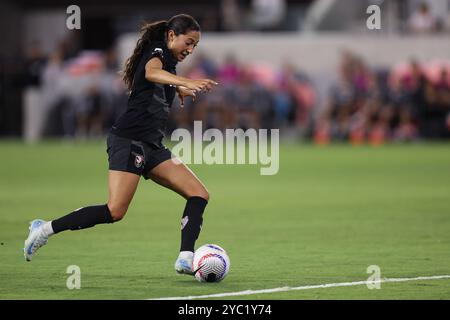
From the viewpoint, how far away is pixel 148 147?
10.3 meters

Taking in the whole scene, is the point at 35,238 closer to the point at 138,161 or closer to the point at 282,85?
the point at 138,161

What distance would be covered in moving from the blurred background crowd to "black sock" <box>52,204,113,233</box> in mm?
22792

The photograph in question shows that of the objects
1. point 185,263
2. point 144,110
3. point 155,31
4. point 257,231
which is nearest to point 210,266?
point 185,263

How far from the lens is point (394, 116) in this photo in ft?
108

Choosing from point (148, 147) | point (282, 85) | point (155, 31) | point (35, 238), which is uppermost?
point (155, 31)

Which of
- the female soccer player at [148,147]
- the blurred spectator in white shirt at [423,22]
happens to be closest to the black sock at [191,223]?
the female soccer player at [148,147]

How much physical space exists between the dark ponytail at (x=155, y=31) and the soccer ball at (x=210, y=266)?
1.67m

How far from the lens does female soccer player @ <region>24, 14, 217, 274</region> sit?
10117 millimetres

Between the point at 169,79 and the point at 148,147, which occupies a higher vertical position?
the point at 169,79

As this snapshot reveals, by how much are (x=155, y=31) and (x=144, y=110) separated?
712mm
